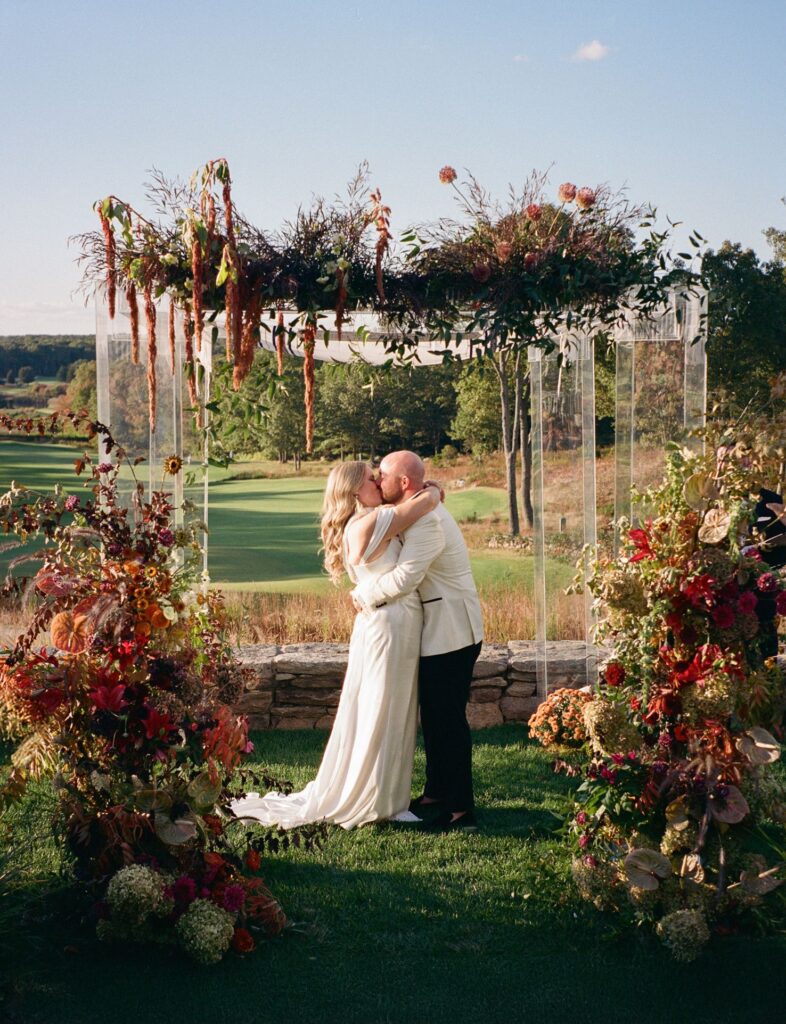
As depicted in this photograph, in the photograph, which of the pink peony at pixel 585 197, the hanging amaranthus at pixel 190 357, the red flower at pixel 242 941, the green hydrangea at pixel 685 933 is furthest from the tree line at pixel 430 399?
the green hydrangea at pixel 685 933

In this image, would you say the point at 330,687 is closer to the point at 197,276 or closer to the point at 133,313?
the point at 133,313

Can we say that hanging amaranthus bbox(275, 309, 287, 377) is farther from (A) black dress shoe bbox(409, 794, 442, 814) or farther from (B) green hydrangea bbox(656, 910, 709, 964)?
(B) green hydrangea bbox(656, 910, 709, 964)

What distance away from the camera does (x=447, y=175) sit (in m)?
5.43

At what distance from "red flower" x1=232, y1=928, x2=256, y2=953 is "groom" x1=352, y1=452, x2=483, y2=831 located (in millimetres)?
1573

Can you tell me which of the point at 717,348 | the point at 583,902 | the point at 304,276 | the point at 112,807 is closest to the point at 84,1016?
the point at 112,807

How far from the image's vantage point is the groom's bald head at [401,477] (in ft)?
17.4

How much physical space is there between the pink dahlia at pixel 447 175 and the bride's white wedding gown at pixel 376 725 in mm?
1688

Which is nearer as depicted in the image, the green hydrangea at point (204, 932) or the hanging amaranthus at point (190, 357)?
the green hydrangea at point (204, 932)

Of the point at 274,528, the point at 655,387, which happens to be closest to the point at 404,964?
the point at 655,387

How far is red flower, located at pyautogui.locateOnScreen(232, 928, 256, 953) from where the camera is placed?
12.4 feet

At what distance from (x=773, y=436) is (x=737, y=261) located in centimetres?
1364

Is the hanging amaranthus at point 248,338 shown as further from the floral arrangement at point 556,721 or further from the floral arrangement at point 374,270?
the floral arrangement at point 556,721

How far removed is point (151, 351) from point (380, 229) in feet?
4.29

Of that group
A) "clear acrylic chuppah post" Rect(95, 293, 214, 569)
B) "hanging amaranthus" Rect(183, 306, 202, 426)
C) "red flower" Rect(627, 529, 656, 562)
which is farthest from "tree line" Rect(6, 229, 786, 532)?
"red flower" Rect(627, 529, 656, 562)
